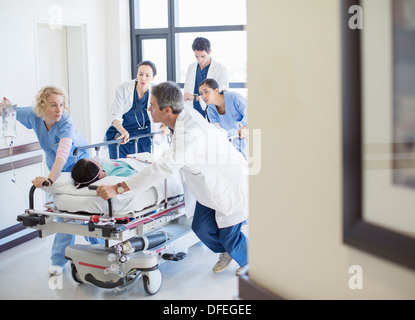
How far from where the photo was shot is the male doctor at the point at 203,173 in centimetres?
300

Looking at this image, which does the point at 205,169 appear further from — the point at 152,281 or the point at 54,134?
the point at 54,134

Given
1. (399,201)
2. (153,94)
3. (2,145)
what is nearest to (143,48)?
(2,145)

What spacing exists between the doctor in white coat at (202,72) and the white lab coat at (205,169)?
5.62ft

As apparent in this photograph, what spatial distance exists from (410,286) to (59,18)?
190 inches

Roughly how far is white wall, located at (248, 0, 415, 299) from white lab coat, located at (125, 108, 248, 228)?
1638 millimetres

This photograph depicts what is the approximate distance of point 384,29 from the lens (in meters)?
A: 1.01

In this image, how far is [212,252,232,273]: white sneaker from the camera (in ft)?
12.4

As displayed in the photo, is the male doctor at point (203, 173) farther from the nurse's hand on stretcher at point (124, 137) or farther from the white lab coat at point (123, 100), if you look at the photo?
A: the white lab coat at point (123, 100)

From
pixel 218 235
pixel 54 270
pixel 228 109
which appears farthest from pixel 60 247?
pixel 228 109

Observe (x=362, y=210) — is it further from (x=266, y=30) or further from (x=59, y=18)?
(x=59, y=18)

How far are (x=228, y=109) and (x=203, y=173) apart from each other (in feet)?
4.23

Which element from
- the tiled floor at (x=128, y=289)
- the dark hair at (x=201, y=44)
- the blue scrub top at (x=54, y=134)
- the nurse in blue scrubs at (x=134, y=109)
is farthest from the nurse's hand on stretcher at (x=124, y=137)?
the dark hair at (x=201, y=44)

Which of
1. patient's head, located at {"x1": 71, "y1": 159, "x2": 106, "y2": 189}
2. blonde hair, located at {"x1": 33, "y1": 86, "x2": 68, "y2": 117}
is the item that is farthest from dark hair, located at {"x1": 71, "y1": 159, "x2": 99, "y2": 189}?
blonde hair, located at {"x1": 33, "y1": 86, "x2": 68, "y2": 117}

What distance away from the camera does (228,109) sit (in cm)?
444
